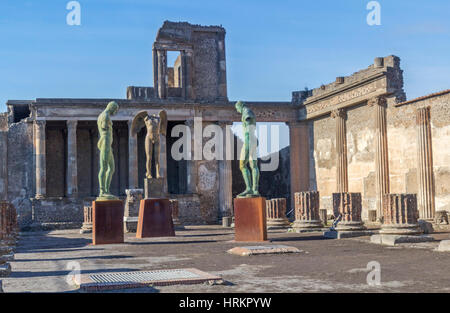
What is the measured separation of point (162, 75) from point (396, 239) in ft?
56.4

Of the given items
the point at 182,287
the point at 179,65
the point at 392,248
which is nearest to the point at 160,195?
the point at 392,248

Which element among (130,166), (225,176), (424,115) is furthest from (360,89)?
(130,166)

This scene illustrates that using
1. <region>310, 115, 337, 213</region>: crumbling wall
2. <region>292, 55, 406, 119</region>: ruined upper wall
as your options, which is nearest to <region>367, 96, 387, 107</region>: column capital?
<region>292, 55, 406, 119</region>: ruined upper wall

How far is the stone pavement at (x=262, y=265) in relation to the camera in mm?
6234

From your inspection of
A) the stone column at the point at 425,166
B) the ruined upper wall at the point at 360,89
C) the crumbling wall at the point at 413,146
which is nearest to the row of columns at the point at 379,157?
the stone column at the point at 425,166

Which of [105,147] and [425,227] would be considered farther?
[425,227]

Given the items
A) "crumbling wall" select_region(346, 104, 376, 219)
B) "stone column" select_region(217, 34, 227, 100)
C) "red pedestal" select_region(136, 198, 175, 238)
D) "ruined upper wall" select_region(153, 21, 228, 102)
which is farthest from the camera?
"stone column" select_region(217, 34, 227, 100)

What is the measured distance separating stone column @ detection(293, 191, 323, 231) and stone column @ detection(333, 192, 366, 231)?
134 cm

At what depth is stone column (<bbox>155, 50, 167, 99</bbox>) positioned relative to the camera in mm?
26828

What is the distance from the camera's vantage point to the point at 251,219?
13125mm

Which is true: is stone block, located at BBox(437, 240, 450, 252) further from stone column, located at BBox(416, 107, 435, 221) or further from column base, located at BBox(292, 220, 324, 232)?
stone column, located at BBox(416, 107, 435, 221)

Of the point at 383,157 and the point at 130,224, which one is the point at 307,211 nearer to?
the point at 383,157

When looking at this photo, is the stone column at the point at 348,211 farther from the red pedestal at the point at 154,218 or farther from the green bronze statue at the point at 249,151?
the red pedestal at the point at 154,218
